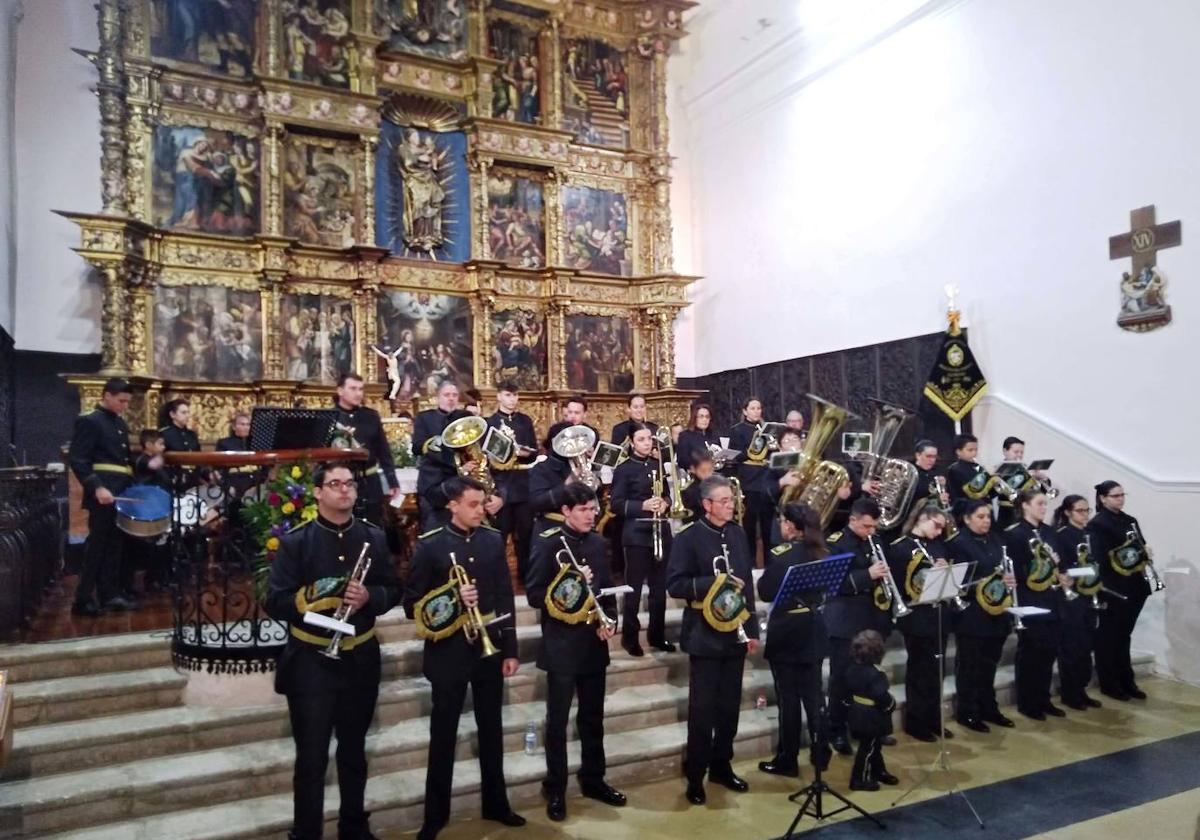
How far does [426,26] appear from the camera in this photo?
13.2 metres

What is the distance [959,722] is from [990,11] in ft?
26.5

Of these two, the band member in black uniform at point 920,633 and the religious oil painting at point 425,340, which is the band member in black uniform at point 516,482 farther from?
the religious oil painting at point 425,340

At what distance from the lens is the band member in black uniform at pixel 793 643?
565 centimetres

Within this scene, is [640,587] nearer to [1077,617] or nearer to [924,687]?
[924,687]

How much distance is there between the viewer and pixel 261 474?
6012 millimetres

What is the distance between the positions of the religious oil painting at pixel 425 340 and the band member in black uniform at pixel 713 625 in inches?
301

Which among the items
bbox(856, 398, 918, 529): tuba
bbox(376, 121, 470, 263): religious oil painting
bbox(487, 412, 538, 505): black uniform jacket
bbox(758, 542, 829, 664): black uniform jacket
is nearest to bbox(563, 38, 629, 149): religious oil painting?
bbox(376, 121, 470, 263): religious oil painting

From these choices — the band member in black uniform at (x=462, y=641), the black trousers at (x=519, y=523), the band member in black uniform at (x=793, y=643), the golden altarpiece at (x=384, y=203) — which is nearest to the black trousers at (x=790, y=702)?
the band member in black uniform at (x=793, y=643)

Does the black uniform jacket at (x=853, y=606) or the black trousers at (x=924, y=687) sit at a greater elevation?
the black uniform jacket at (x=853, y=606)

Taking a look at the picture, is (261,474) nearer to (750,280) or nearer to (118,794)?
(118,794)

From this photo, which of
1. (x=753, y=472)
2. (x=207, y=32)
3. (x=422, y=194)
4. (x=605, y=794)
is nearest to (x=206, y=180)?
(x=207, y=32)

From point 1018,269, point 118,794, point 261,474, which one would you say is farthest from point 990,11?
point 118,794

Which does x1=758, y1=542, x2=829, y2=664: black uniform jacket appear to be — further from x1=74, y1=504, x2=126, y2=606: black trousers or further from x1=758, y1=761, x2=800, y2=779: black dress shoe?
x1=74, y1=504, x2=126, y2=606: black trousers

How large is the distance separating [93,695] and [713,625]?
386 cm
